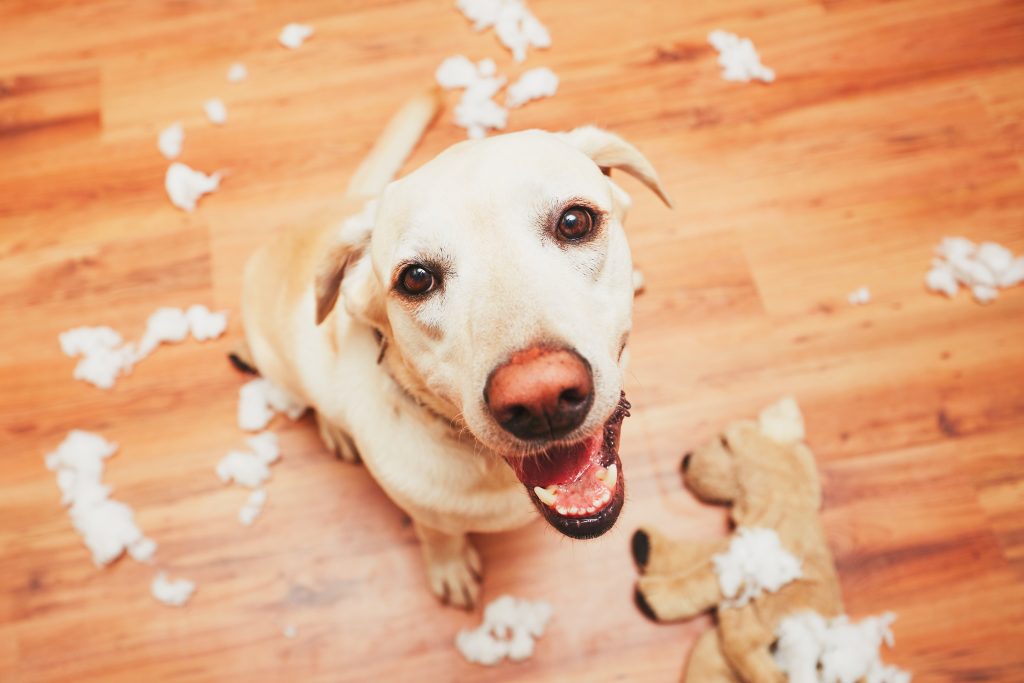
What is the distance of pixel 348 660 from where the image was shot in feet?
7.47

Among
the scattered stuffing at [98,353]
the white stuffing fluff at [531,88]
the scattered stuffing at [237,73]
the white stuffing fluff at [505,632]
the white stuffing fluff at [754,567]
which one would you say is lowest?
the white stuffing fluff at [505,632]

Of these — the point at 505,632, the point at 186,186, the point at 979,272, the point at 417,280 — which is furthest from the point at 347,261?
the point at 979,272

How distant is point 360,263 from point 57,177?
197 centimetres

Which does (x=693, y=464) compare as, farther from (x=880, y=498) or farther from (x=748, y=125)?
(x=748, y=125)

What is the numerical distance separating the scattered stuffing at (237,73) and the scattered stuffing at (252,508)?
5.63ft

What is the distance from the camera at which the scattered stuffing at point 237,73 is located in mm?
3012

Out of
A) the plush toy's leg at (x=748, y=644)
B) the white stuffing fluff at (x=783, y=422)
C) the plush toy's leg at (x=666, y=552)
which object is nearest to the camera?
the plush toy's leg at (x=748, y=644)

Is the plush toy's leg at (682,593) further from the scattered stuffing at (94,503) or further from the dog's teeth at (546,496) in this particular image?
the scattered stuffing at (94,503)

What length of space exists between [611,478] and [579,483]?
0.07 meters

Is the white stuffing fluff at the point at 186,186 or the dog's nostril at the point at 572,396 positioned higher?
the dog's nostril at the point at 572,396

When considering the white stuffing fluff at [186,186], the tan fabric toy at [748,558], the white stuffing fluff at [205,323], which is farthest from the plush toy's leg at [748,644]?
the white stuffing fluff at [186,186]

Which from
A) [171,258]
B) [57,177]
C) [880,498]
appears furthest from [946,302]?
[57,177]

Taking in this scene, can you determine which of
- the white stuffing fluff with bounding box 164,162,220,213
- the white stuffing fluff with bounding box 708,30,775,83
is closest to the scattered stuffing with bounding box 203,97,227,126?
the white stuffing fluff with bounding box 164,162,220,213

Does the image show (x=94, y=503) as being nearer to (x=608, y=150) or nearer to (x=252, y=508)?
(x=252, y=508)
